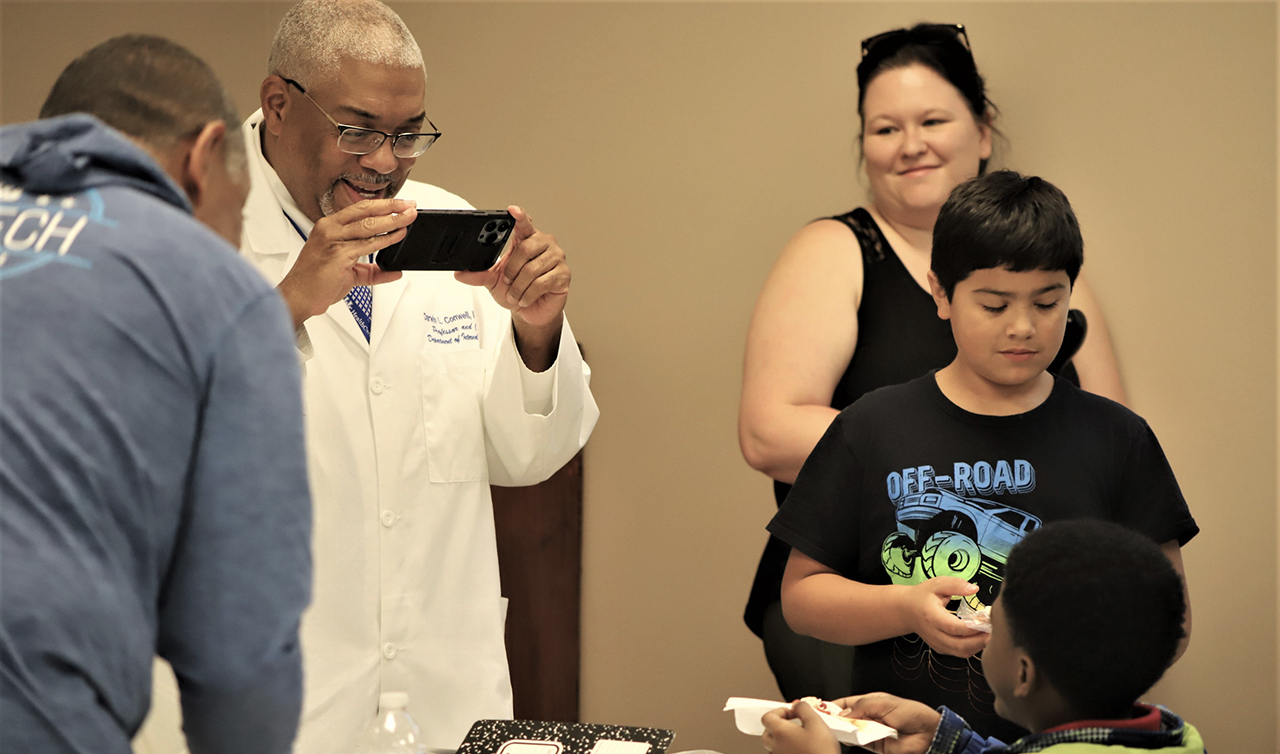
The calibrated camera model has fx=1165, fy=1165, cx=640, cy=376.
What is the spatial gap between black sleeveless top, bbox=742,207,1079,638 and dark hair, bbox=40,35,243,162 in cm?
144

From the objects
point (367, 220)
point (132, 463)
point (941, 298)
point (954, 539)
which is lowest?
point (954, 539)

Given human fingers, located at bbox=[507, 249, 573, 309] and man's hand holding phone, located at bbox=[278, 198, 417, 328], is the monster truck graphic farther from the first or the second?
man's hand holding phone, located at bbox=[278, 198, 417, 328]

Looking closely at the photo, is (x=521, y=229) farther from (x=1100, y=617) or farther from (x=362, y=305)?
(x=1100, y=617)

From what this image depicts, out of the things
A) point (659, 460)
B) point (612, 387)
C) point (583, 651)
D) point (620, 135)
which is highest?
point (620, 135)

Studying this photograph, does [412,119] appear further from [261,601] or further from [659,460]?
[659,460]

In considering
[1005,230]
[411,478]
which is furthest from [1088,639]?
A: [411,478]

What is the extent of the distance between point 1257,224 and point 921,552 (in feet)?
5.33

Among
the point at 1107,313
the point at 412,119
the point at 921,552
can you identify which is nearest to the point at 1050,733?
the point at 921,552

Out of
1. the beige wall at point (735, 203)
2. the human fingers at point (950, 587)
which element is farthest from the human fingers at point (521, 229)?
the beige wall at point (735, 203)

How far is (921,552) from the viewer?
1729 mm

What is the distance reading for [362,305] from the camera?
6.70ft

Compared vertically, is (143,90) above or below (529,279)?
above

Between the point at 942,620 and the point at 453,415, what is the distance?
0.89m

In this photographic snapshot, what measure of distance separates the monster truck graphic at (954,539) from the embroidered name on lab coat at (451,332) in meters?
0.82
